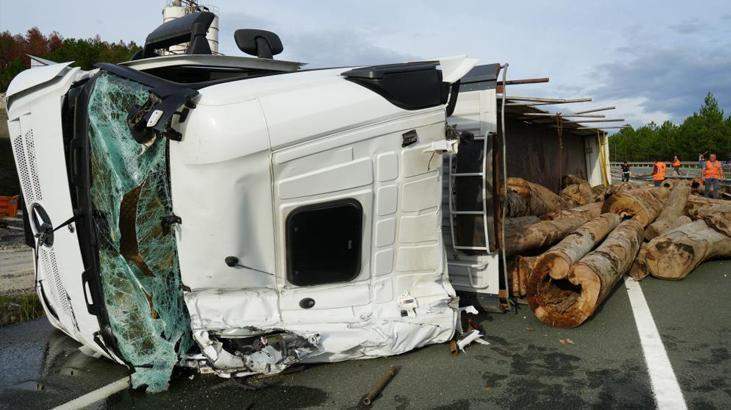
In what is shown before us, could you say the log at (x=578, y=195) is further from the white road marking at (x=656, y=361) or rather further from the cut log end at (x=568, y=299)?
the cut log end at (x=568, y=299)

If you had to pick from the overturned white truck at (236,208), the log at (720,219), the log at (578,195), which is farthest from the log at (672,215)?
the overturned white truck at (236,208)

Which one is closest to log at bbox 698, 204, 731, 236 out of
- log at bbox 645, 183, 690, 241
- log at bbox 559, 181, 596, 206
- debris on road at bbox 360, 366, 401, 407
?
log at bbox 645, 183, 690, 241

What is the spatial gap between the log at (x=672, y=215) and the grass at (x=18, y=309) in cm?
772

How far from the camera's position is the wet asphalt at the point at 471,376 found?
3248mm

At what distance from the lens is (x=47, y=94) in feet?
11.3

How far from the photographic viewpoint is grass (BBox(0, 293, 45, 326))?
498 cm

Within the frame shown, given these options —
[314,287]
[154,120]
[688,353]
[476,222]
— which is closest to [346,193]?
[314,287]

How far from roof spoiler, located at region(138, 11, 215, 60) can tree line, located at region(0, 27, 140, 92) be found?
38.1 m

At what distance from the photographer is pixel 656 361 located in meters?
3.79

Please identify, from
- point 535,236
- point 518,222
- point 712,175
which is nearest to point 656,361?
point 535,236

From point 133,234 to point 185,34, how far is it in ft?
6.55

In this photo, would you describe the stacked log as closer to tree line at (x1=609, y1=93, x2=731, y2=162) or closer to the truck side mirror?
the truck side mirror

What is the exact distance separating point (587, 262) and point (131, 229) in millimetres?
3896

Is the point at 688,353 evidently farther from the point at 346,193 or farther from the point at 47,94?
the point at 47,94
